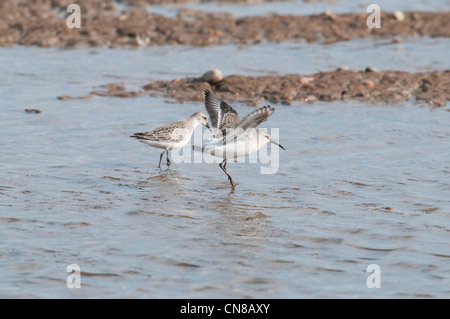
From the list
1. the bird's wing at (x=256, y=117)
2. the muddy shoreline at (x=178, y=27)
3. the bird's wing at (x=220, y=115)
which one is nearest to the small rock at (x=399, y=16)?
the muddy shoreline at (x=178, y=27)

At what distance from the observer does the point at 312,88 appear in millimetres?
13070

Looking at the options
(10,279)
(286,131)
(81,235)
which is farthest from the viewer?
(286,131)

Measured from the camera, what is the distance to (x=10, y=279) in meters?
6.07

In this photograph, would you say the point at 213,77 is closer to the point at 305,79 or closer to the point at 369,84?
the point at 305,79

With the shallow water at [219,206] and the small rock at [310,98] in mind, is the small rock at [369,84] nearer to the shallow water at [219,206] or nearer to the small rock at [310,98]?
the shallow water at [219,206]

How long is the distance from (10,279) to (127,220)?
5.59ft

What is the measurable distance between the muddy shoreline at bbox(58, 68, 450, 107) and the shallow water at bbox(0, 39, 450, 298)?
34 cm

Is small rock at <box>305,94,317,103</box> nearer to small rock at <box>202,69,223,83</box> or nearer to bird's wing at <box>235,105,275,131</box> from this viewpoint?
small rock at <box>202,69,223,83</box>

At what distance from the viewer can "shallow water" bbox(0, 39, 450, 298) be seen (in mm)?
6203

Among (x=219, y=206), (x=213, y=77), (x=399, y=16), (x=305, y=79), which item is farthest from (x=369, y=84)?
(x=399, y=16)
